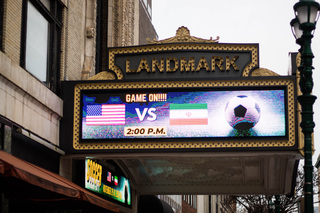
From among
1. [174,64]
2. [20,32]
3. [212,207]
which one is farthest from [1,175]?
[212,207]

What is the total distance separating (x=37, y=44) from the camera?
16.2 m

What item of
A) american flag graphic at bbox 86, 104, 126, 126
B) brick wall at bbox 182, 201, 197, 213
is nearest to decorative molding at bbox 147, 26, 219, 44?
Answer: american flag graphic at bbox 86, 104, 126, 126

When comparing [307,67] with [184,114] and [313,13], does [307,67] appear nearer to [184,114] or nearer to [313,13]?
[313,13]

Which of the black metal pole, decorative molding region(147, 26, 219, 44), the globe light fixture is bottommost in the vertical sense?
the black metal pole

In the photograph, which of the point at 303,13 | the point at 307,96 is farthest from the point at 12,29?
the point at 307,96

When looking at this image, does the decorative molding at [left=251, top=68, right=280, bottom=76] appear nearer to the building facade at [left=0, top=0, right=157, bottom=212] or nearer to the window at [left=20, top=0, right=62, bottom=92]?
the building facade at [left=0, top=0, right=157, bottom=212]

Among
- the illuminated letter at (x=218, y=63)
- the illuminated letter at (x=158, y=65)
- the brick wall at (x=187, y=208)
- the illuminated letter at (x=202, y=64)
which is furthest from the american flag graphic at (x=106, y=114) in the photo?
the brick wall at (x=187, y=208)

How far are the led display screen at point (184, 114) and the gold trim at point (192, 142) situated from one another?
0.15m

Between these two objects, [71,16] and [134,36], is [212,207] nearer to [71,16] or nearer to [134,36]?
[134,36]

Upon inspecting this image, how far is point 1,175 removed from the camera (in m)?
9.44

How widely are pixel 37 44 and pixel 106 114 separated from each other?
99.4 inches

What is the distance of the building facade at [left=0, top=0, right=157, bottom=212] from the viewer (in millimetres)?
12609

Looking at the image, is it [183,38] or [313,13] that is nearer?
[313,13]

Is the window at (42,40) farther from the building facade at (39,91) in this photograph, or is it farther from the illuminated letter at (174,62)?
the illuminated letter at (174,62)
